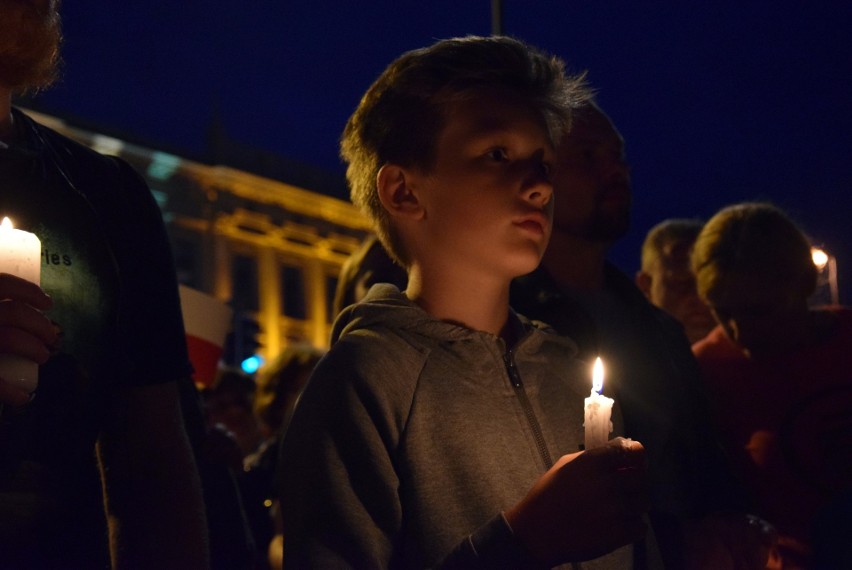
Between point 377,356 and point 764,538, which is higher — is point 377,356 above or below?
above

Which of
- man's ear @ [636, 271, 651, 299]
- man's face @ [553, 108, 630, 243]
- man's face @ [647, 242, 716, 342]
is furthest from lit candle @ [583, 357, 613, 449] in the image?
man's ear @ [636, 271, 651, 299]

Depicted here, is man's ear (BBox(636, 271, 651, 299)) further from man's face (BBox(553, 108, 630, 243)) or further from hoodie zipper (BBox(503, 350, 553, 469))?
hoodie zipper (BBox(503, 350, 553, 469))

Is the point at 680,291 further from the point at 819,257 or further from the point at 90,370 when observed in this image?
the point at 90,370

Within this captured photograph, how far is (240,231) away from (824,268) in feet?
127

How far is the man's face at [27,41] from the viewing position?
2.12 meters

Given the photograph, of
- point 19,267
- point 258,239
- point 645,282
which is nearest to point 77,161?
point 19,267

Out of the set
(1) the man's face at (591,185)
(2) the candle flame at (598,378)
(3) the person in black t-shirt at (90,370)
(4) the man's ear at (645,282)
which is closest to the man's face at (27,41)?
(3) the person in black t-shirt at (90,370)

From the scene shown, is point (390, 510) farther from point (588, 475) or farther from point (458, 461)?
point (588, 475)

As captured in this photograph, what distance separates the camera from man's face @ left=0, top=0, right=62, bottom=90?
2115 mm

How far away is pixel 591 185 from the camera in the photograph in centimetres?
347

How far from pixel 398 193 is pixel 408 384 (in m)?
0.52

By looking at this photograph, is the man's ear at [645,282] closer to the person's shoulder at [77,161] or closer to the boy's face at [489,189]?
the boy's face at [489,189]

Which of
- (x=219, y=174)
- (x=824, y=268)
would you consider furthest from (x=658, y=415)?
(x=219, y=174)

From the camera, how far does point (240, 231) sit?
1674 inches
